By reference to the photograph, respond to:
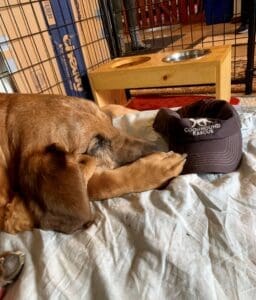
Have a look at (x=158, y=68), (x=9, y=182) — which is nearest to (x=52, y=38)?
(x=158, y=68)

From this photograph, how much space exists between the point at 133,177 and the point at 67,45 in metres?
1.71

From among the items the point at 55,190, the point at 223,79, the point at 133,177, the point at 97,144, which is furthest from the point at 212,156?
the point at 223,79

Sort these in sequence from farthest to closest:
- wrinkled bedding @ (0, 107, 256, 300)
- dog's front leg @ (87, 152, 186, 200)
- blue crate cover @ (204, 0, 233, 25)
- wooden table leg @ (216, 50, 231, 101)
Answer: blue crate cover @ (204, 0, 233, 25) → wooden table leg @ (216, 50, 231, 101) → dog's front leg @ (87, 152, 186, 200) → wrinkled bedding @ (0, 107, 256, 300)

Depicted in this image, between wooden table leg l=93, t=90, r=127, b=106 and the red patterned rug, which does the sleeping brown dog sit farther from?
the red patterned rug

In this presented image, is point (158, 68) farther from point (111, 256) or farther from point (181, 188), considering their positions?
point (111, 256)

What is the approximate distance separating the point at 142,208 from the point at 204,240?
19cm

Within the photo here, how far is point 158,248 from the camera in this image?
2.19ft

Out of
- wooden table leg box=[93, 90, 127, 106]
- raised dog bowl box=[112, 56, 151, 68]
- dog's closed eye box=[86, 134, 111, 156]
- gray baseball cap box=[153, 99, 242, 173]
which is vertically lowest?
wooden table leg box=[93, 90, 127, 106]

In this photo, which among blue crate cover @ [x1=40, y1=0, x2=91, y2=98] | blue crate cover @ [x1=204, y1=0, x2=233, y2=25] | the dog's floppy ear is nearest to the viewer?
the dog's floppy ear

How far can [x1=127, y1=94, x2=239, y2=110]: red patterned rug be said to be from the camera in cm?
237

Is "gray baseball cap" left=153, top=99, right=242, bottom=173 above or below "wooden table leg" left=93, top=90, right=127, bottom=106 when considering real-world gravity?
above

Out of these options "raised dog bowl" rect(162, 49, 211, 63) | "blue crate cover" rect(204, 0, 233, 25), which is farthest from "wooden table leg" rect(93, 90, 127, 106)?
"blue crate cover" rect(204, 0, 233, 25)

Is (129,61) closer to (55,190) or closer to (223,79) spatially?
(223,79)

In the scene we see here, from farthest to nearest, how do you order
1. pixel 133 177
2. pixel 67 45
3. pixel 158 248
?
pixel 67 45 < pixel 133 177 < pixel 158 248
